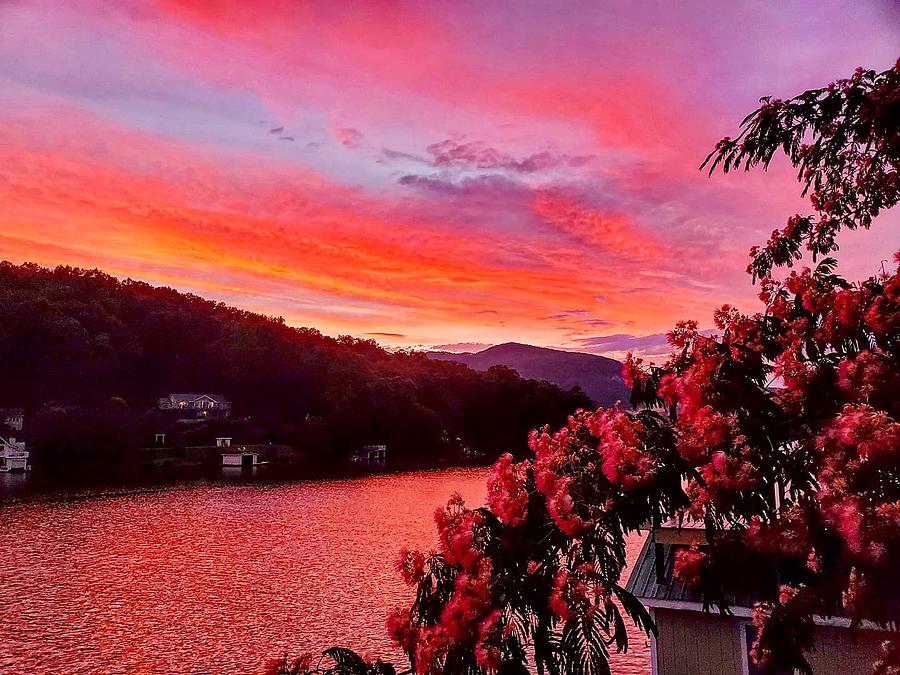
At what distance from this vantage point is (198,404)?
110125mm

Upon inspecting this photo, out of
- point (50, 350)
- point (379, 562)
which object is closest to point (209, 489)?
point (379, 562)

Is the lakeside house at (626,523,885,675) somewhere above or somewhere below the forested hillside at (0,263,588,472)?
below

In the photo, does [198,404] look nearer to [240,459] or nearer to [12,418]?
[12,418]

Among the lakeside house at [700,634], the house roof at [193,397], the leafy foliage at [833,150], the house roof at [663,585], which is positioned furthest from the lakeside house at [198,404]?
the leafy foliage at [833,150]

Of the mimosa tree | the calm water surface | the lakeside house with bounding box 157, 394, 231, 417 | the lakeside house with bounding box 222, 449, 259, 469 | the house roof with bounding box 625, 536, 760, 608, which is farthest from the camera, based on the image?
the lakeside house with bounding box 157, 394, 231, 417

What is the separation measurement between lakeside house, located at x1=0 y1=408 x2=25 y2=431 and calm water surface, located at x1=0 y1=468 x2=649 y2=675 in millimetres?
40709

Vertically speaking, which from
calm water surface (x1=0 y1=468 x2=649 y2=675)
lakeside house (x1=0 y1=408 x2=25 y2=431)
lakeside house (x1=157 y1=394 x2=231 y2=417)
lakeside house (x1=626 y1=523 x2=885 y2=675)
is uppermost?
lakeside house (x1=157 y1=394 x2=231 y2=417)

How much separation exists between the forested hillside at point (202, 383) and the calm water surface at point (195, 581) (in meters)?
37.7

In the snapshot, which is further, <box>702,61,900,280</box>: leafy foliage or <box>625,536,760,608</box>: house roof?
<box>625,536,760,608</box>: house roof

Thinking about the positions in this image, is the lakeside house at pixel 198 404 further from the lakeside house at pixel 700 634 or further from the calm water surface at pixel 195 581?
the lakeside house at pixel 700 634

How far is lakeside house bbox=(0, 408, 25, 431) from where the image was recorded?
8069 cm

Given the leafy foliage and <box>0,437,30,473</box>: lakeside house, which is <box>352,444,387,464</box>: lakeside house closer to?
<box>0,437,30,473</box>: lakeside house

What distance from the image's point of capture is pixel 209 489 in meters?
59.3

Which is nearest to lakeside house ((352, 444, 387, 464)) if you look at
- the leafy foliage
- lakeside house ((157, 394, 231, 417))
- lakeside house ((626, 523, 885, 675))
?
lakeside house ((157, 394, 231, 417))
